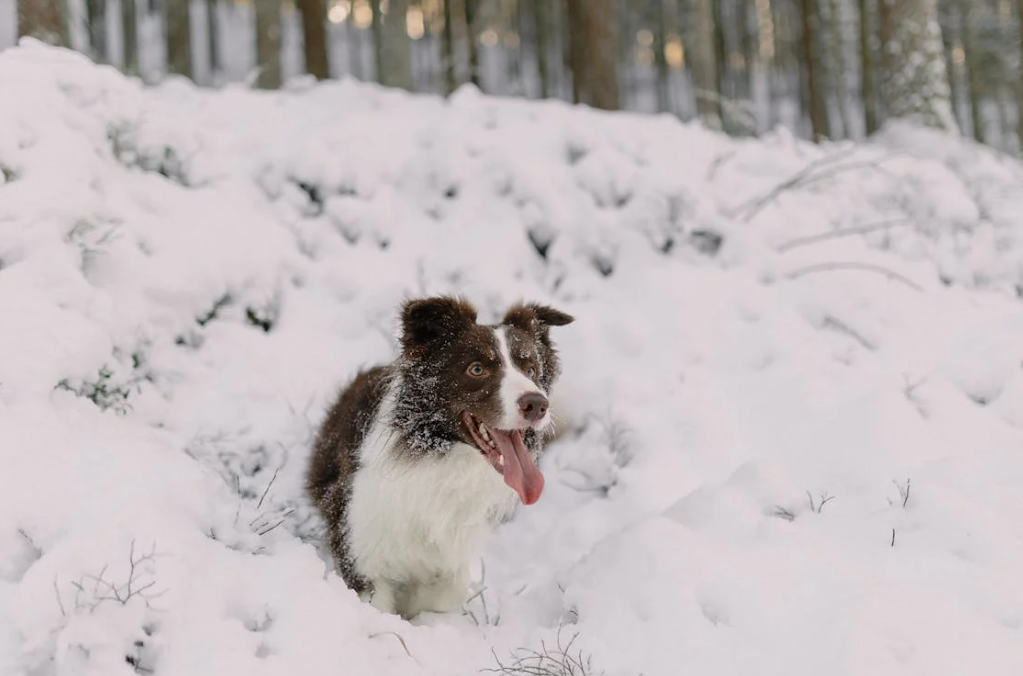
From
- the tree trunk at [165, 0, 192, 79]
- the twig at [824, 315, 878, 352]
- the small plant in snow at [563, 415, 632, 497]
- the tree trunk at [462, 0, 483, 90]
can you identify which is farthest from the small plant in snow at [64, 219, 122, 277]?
the tree trunk at [165, 0, 192, 79]

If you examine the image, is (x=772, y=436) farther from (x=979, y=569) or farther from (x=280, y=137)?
(x=280, y=137)

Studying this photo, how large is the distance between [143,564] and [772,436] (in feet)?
12.0

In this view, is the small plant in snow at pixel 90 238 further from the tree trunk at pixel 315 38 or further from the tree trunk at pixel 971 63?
the tree trunk at pixel 971 63

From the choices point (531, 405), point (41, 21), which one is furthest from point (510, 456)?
point (41, 21)

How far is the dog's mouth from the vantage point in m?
3.31

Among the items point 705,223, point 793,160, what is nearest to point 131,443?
point 705,223

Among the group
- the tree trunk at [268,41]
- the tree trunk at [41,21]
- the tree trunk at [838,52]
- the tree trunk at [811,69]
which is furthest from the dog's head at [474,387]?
the tree trunk at [838,52]

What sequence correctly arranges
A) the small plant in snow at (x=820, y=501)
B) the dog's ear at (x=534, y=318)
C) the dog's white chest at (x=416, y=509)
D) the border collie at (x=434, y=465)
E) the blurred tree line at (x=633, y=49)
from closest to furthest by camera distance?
the border collie at (x=434, y=465), the dog's white chest at (x=416, y=509), the small plant in snow at (x=820, y=501), the dog's ear at (x=534, y=318), the blurred tree line at (x=633, y=49)

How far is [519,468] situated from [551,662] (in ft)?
2.63

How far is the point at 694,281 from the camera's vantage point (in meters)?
6.32

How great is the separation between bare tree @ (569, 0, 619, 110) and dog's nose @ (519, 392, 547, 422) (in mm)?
8131

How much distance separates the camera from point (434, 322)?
12.1 feet

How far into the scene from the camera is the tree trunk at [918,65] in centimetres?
965

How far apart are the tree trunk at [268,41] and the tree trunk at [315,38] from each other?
55 cm
